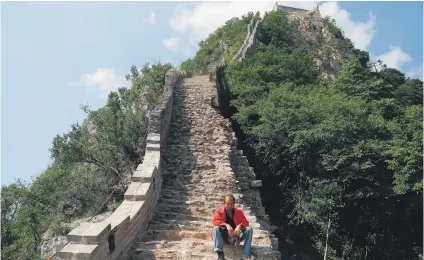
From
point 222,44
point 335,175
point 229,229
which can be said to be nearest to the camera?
point 229,229

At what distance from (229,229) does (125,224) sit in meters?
1.48

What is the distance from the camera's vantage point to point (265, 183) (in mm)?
16250

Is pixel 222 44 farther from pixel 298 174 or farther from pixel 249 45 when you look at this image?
pixel 298 174

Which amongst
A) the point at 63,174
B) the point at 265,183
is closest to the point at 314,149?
the point at 265,183

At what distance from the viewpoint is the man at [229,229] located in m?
5.68

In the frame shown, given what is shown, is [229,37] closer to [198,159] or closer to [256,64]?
[256,64]

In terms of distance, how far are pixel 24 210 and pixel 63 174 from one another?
2.24 m

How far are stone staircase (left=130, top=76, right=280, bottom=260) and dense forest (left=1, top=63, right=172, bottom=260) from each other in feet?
6.17

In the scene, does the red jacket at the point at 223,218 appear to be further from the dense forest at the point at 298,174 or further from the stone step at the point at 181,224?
the dense forest at the point at 298,174

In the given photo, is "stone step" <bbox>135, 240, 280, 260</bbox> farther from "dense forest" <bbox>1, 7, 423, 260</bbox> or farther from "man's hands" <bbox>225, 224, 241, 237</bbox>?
"dense forest" <bbox>1, 7, 423, 260</bbox>

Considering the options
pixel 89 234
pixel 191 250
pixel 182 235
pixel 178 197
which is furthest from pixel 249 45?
pixel 89 234

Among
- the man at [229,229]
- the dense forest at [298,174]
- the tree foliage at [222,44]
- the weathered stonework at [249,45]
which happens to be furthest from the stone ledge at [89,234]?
the tree foliage at [222,44]

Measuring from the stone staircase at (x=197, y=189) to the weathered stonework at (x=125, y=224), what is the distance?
0.84 feet

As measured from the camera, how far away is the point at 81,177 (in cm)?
1507
